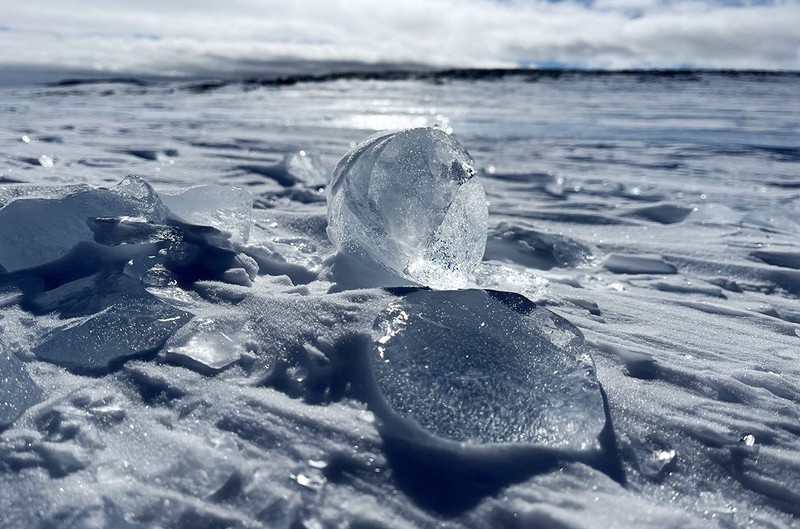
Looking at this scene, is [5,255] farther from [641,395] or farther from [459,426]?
[641,395]

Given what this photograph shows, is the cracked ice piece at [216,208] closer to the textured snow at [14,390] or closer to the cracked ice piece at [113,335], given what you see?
the cracked ice piece at [113,335]

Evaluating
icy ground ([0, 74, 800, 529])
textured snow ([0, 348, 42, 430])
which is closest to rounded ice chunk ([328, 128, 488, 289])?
icy ground ([0, 74, 800, 529])

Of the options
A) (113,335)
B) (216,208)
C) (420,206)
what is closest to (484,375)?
(420,206)

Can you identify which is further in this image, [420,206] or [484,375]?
[420,206]

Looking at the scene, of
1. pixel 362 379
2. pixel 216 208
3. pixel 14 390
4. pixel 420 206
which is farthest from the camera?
pixel 216 208

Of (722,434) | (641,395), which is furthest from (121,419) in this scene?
(722,434)

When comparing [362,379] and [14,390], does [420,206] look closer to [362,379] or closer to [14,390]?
[362,379]

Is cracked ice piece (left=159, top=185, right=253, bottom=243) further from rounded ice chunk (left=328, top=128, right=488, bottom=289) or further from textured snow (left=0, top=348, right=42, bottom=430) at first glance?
textured snow (left=0, top=348, right=42, bottom=430)

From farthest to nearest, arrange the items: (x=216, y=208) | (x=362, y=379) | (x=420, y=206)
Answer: (x=216, y=208) < (x=420, y=206) < (x=362, y=379)
